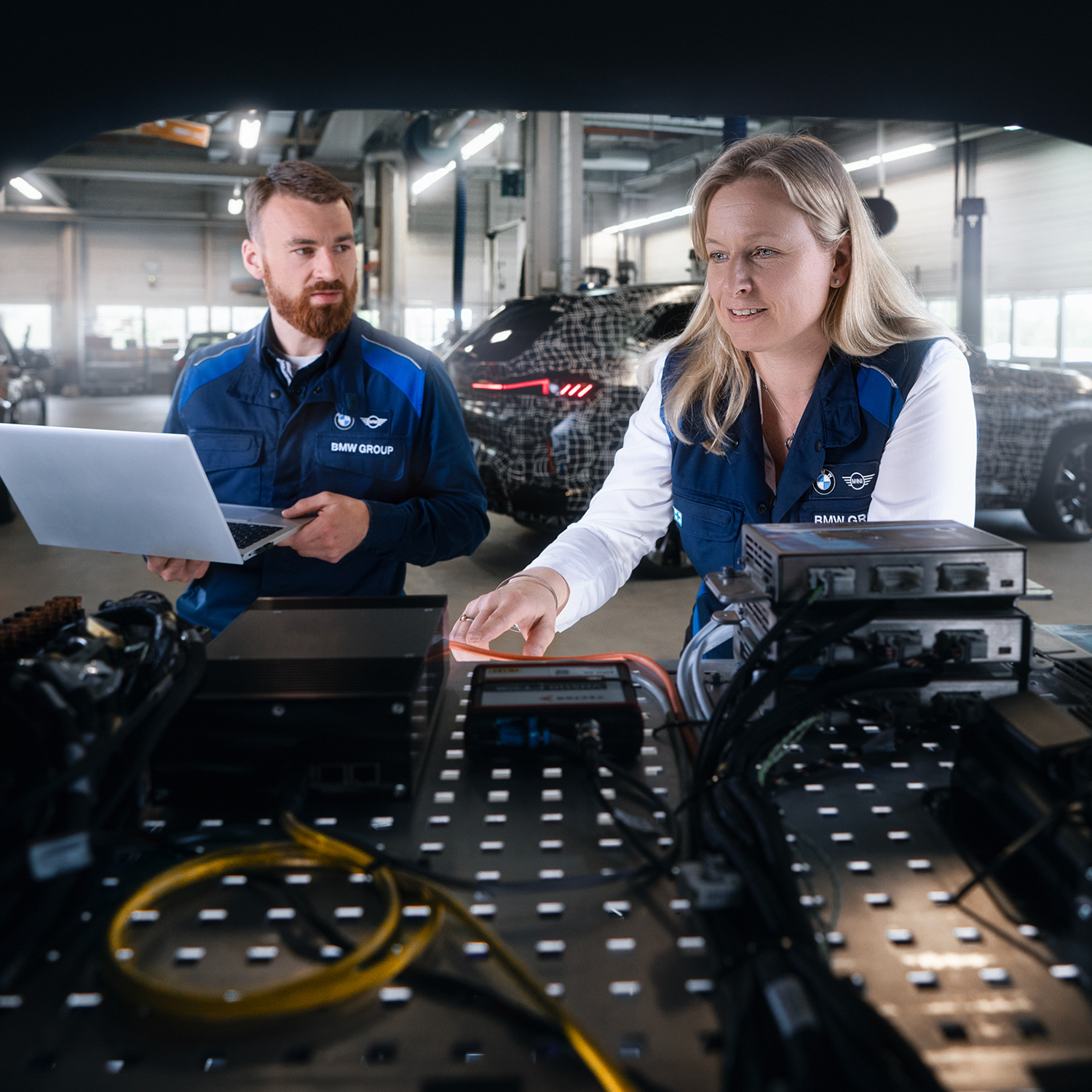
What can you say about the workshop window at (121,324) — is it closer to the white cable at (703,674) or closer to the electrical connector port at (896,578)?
the white cable at (703,674)

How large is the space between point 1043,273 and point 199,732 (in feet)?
42.5

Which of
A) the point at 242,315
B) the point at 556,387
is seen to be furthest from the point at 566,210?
the point at 242,315

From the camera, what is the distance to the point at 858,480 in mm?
1438

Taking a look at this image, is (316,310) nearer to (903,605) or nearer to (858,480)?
(858,480)

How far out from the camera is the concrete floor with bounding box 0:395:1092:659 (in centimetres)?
389

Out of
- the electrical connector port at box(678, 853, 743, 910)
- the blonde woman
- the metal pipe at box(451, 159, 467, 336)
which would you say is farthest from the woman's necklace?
the metal pipe at box(451, 159, 467, 336)

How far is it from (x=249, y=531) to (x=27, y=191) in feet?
61.3

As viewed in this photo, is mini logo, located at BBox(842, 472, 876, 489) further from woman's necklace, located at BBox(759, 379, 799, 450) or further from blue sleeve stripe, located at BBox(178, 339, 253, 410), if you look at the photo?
blue sleeve stripe, located at BBox(178, 339, 253, 410)

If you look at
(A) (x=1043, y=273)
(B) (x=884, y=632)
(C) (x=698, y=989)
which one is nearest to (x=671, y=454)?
(B) (x=884, y=632)

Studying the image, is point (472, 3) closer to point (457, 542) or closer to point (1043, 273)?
point (457, 542)

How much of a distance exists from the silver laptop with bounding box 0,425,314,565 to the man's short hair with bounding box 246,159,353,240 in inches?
39.6

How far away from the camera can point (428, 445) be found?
80.6 inches

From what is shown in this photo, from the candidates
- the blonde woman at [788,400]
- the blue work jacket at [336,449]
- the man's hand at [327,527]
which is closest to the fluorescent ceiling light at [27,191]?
the blue work jacket at [336,449]

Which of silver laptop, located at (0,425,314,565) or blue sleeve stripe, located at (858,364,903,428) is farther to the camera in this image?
blue sleeve stripe, located at (858,364,903,428)
